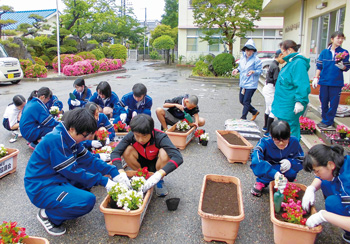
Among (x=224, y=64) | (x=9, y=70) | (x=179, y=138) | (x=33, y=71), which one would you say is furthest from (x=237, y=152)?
(x=33, y=71)

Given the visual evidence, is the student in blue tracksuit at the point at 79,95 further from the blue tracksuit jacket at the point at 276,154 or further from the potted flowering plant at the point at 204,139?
the blue tracksuit jacket at the point at 276,154

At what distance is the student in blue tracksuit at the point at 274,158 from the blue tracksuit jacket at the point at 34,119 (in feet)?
10.4

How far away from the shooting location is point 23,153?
15.3ft

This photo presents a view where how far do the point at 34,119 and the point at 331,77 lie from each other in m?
5.07

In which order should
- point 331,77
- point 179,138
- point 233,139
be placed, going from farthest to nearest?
point 331,77 → point 179,138 → point 233,139

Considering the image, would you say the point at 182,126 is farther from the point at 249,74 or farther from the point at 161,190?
the point at 249,74

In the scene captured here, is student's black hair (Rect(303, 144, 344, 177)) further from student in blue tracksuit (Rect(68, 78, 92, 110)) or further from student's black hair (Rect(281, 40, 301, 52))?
student in blue tracksuit (Rect(68, 78, 92, 110))

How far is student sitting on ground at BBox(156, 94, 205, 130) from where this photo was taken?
5113 millimetres

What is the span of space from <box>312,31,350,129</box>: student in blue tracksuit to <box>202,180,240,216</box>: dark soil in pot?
3137mm

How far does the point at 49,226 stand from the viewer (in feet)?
8.76

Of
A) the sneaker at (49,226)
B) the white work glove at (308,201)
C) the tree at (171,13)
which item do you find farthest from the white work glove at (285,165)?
the tree at (171,13)

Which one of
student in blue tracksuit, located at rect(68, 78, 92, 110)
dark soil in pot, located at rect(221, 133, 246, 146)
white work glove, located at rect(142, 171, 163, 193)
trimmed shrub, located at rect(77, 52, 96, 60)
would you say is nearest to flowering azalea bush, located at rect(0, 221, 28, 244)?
white work glove, located at rect(142, 171, 163, 193)

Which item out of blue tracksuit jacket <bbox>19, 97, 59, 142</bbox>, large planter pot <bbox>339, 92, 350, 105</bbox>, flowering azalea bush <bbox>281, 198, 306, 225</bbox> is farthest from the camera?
large planter pot <bbox>339, 92, 350, 105</bbox>

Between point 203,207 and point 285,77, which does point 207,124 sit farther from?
point 203,207
